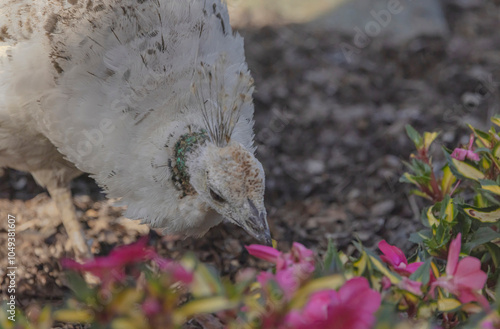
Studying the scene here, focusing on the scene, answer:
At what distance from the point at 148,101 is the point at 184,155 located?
29 cm

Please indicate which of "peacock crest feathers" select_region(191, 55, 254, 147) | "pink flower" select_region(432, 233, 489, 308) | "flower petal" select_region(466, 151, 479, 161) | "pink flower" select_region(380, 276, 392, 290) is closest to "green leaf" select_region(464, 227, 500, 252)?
"flower petal" select_region(466, 151, 479, 161)

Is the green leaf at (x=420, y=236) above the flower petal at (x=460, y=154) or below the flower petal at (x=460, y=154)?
below

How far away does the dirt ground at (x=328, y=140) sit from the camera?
10.6 feet

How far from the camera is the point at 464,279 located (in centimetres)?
129

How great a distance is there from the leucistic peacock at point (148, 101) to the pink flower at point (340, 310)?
33.6 inches

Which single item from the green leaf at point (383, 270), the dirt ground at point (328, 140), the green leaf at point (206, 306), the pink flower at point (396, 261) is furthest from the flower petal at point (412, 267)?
the dirt ground at point (328, 140)

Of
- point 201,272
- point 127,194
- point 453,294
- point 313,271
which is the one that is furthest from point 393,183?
point 201,272

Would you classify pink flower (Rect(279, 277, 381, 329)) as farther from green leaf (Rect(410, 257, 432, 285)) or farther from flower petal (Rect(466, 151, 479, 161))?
flower petal (Rect(466, 151, 479, 161))

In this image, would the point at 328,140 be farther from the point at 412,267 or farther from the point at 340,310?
the point at 340,310

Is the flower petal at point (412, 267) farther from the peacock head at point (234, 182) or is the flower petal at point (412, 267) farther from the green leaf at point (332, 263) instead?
the peacock head at point (234, 182)

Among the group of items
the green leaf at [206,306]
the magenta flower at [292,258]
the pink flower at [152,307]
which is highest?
the pink flower at [152,307]

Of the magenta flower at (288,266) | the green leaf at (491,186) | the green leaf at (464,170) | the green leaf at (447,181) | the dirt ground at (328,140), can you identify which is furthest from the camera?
the dirt ground at (328,140)

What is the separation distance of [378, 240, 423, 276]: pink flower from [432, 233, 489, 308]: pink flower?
4.5 inches

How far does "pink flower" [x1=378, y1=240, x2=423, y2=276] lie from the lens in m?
1.41
